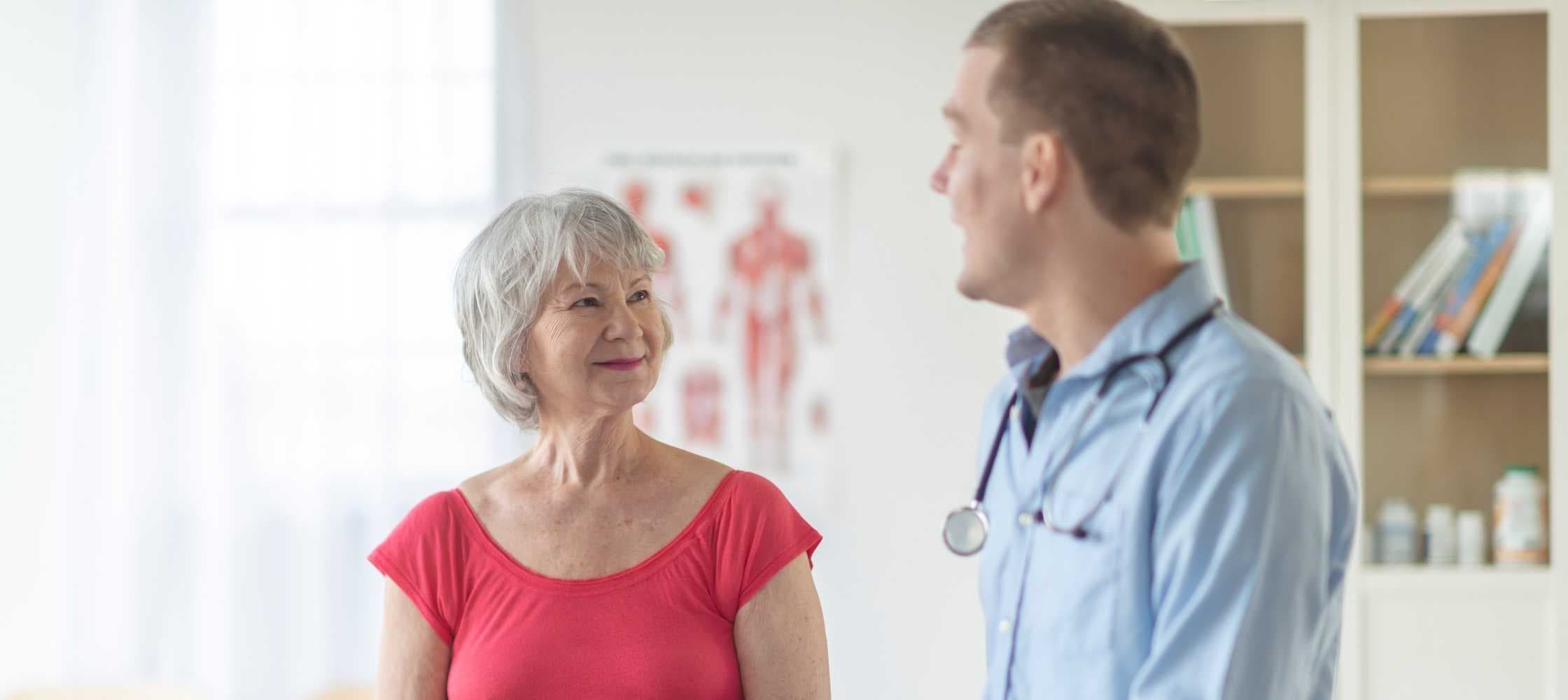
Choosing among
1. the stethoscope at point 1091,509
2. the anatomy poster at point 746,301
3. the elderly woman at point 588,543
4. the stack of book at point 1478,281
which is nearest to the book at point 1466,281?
the stack of book at point 1478,281

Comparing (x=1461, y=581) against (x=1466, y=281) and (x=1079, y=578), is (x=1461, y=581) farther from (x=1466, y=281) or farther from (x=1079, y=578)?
(x=1079, y=578)

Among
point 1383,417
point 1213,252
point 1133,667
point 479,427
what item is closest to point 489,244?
point 1133,667

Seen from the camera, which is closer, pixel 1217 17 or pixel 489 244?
pixel 489 244

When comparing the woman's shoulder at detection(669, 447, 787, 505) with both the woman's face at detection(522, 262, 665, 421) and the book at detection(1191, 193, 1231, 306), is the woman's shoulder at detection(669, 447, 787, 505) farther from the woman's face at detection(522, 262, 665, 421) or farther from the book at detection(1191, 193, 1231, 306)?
the book at detection(1191, 193, 1231, 306)

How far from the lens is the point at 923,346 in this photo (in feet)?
10.4

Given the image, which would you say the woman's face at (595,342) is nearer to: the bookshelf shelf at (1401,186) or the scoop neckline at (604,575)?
the scoop neckline at (604,575)

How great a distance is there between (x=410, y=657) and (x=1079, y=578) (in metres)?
0.90

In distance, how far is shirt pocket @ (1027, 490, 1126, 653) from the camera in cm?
97

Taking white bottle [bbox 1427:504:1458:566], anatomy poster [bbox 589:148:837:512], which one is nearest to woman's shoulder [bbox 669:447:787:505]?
anatomy poster [bbox 589:148:837:512]

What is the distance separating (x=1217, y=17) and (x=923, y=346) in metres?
1.03

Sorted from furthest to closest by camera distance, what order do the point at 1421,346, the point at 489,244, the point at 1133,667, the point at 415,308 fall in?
the point at 415,308
the point at 1421,346
the point at 489,244
the point at 1133,667

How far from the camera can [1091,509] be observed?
3.31 ft

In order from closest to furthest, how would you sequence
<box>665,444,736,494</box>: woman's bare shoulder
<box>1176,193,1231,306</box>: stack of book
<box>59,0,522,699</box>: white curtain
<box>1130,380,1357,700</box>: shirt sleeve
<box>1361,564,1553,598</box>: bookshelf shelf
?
<box>1130,380,1357,700</box>: shirt sleeve → <box>665,444,736,494</box>: woman's bare shoulder → <box>1361,564,1553,598</box>: bookshelf shelf → <box>1176,193,1231,306</box>: stack of book → <box>59,0,522,699</box>: white curtain

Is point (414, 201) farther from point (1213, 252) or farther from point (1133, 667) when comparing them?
point (1133, 667)
